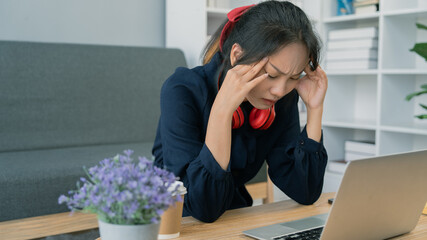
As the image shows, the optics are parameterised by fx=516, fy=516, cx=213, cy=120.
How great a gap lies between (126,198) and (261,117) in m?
0.72

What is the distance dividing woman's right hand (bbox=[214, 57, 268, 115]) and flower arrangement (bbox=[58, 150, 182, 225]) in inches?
18.8

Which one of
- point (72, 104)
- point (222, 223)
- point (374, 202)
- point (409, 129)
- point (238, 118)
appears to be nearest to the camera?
point (374, 202)

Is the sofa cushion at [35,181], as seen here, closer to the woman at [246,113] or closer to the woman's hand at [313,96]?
the woman at [246,113]

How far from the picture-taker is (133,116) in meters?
2.75

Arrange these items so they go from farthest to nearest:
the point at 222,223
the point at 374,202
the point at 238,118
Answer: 1. the point at 238,118
2. the point at 222,223
3. the point at 374,202

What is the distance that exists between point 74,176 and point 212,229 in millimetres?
1141

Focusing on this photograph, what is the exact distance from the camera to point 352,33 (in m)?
3.13

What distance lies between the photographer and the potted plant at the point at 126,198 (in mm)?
636

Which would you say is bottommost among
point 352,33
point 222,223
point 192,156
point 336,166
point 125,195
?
point 336,166

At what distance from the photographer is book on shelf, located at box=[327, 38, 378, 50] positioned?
305cm

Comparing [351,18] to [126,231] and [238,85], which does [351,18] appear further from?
[126,231]

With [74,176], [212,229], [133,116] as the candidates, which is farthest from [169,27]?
[212,229]

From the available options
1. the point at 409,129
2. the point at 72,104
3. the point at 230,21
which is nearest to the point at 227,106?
the point at 230,21

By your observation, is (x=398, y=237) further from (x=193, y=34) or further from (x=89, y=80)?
(x=193, y=34)
